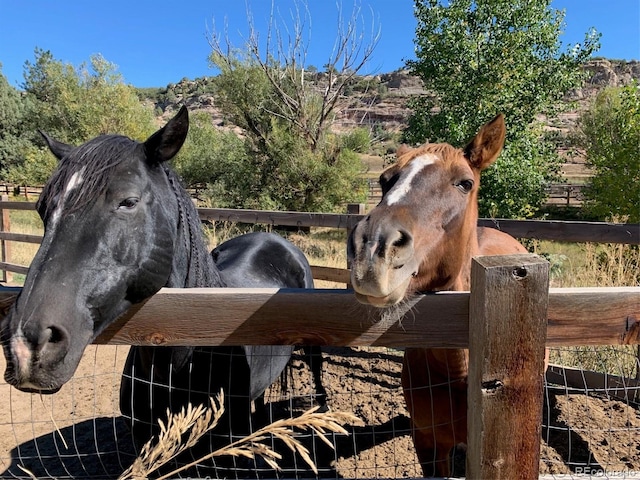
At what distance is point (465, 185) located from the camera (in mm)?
1985

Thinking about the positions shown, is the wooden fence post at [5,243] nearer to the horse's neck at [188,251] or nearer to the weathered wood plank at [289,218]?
the weathered wood plank at [289,218]

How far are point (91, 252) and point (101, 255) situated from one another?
3 cm

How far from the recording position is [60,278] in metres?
1.27

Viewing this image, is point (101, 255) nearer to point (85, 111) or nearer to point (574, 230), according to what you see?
point (574, 230)

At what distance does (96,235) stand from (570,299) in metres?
1.52

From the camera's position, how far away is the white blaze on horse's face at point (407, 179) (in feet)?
5.82

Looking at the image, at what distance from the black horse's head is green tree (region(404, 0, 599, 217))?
25.3ft

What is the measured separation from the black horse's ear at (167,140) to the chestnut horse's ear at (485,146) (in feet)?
4.53

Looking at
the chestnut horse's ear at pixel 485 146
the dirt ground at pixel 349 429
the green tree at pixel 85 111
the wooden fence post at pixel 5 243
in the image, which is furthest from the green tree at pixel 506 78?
the green tree at pixel 85 111

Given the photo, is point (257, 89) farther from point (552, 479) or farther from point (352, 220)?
point (552, 479)

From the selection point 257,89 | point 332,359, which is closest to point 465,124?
point 332,359

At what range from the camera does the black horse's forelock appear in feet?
4.74

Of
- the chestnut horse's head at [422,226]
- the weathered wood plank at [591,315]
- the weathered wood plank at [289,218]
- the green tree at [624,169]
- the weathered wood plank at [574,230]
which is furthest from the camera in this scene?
the green tree at [624,169]

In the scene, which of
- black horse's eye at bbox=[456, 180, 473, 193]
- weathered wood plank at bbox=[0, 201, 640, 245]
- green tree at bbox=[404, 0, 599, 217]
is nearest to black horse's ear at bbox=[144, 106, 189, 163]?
black horse's eye at bbox=[456, 180, 473, 193]
